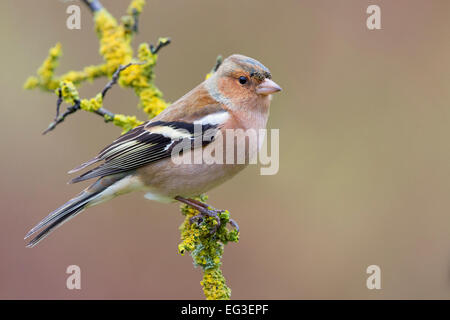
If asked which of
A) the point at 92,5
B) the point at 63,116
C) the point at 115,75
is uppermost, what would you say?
the point at 92,5

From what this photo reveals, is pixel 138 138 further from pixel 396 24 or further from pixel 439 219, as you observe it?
pixel 396 24

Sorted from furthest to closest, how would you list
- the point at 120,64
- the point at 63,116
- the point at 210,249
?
the point at 120,64 → the point at 63,116 → the point at 210,249

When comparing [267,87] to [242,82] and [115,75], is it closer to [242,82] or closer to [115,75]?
[242,82]

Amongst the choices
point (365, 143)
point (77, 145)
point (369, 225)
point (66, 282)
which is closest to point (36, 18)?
point (77, 145)

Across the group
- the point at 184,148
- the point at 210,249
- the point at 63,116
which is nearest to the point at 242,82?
the point at 184,148

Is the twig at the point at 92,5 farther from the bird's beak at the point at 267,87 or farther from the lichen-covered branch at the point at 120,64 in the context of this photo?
the bird's beak at the point at 267,87

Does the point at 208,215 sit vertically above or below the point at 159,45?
below

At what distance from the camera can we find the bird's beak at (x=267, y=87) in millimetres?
3326

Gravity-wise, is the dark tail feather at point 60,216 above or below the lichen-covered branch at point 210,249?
above

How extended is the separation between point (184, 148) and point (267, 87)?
2.30 ft

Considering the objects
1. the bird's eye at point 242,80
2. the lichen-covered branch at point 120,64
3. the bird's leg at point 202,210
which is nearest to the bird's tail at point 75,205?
the bird's leg at point 202,210

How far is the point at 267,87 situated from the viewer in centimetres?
335

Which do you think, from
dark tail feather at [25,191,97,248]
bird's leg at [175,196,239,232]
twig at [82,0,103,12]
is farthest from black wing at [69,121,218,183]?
twig at [82,0,103,12]

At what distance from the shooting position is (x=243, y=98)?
342cm
